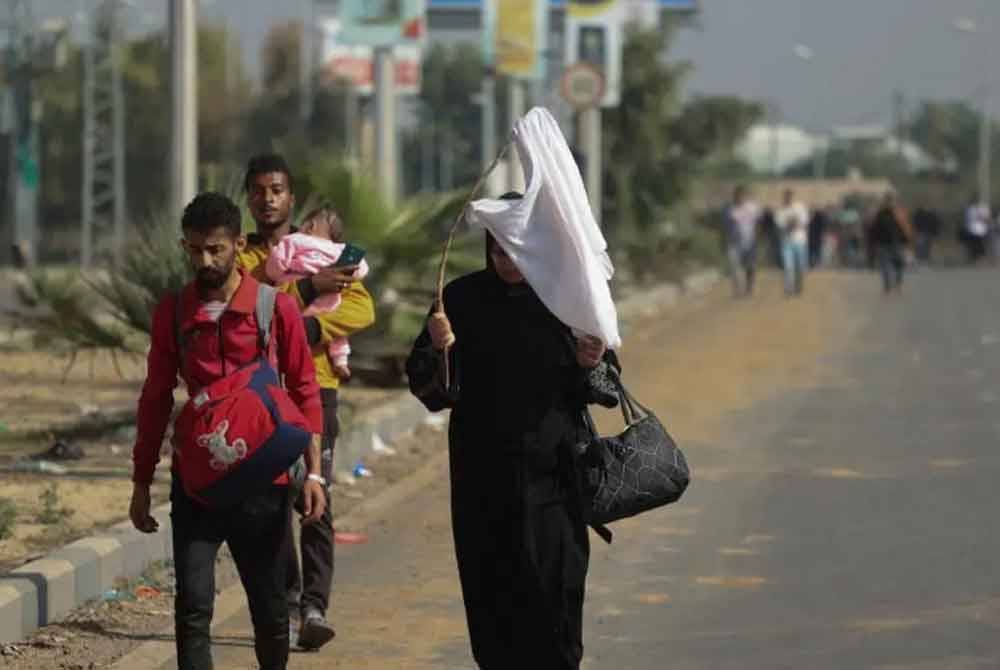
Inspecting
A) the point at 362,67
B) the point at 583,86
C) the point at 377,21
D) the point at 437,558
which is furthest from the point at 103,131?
the point at 437,558

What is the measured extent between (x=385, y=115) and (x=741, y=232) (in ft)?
52.6

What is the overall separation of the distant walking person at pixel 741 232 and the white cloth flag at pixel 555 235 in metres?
33.3

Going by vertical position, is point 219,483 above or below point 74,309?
above

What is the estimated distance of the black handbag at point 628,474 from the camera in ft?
21.8

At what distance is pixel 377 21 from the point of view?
84.9ft

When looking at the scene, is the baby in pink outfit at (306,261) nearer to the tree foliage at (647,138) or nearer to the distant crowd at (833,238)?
the distant crowd at (833,238)

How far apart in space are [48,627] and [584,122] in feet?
102

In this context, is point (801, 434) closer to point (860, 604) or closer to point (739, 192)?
point (860, 604)

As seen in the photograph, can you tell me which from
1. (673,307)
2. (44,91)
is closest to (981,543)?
(673,307)

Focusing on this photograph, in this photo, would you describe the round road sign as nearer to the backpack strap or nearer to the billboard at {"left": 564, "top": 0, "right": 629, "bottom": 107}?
the billboard at {"left": 564, "top": 0, "right": 629, "bottom": 107}

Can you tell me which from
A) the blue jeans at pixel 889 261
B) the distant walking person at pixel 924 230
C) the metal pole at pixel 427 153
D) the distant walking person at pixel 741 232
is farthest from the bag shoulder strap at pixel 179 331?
the metal pole at pixel 427 153

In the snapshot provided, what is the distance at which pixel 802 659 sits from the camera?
8.87 meters

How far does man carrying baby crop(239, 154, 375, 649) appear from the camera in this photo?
8914 millimetres

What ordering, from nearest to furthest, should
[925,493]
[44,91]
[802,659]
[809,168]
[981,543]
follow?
[802,659], [981,543], [925,493], [44,91], [809,168]
